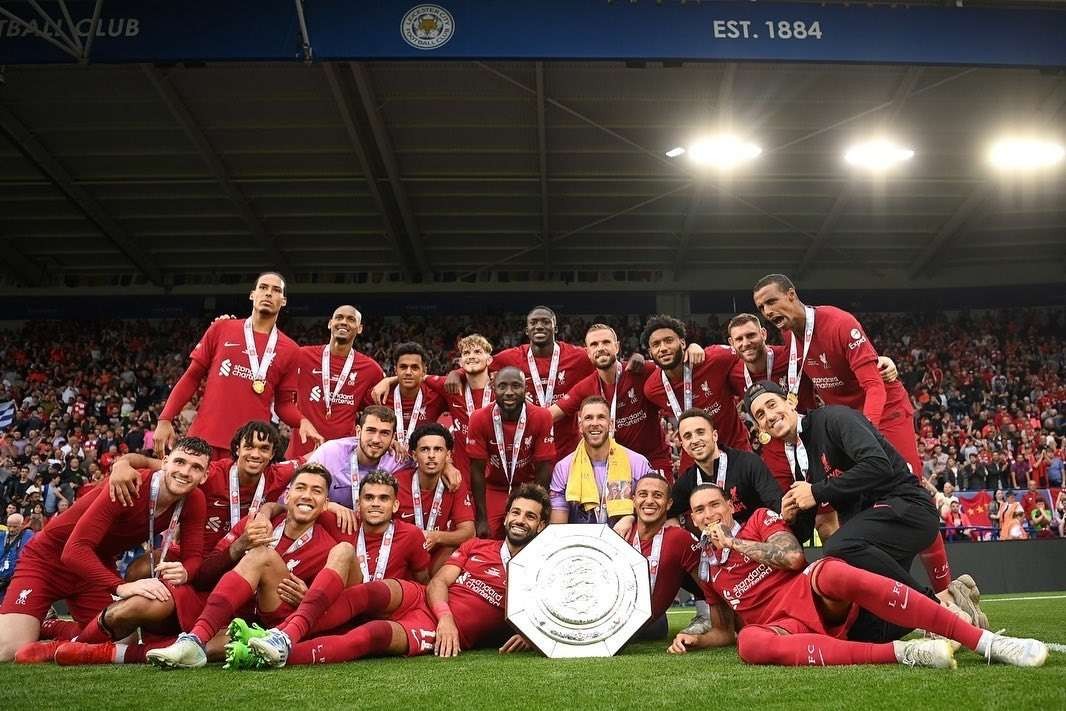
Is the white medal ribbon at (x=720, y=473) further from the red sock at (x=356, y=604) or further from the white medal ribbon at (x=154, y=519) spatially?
the white medal ribbon at (x=154, y=519)

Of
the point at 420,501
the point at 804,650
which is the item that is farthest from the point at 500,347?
the point at 804,650

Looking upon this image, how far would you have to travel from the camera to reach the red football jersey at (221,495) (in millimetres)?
5602

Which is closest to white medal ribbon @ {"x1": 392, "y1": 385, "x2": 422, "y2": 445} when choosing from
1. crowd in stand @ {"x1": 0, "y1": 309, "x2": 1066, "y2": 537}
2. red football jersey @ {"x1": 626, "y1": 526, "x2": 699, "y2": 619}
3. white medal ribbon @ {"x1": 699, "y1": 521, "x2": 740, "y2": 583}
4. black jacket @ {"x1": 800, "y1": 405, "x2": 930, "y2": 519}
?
red football jersey @ {"x1": 626, "y1": 526, "x2": 699, "y2": 619}

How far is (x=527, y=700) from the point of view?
Result: 319 cm

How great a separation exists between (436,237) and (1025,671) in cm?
2000

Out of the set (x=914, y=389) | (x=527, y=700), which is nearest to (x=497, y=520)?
(x=527, y=700)

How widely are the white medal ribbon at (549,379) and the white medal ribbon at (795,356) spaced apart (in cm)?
206

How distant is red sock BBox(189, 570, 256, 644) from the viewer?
4352 mm

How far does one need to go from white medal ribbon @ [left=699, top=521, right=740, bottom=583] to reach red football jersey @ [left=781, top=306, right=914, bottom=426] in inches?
63.0

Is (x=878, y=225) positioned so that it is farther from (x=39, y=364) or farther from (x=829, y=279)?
(x=39, y=364)

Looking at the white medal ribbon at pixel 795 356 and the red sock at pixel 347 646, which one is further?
the white medal ribbon at pixel 795 356

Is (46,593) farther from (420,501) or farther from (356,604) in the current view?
(420,501)

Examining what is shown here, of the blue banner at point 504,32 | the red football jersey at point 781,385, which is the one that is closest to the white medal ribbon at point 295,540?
the red football jersey at point 781,385

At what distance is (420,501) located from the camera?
609cm
